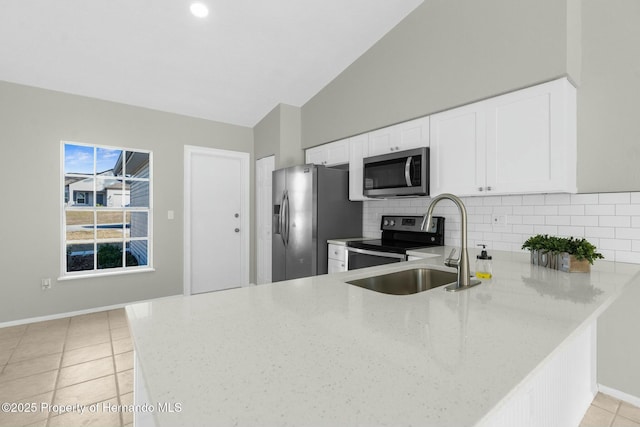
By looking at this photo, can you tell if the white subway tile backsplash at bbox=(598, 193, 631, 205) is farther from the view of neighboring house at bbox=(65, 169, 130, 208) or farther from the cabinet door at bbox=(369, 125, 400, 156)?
the view of neighboring house at bbox=(65, 169, 130, 208)

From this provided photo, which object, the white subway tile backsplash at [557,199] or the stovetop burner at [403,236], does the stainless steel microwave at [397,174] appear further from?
the white subway tile backsplash at [557,199]

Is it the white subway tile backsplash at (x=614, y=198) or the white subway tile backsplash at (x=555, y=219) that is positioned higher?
the white subway tile backsplash at (x=614, y=198)

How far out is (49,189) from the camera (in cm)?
339

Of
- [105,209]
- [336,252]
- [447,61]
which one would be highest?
[447,61]

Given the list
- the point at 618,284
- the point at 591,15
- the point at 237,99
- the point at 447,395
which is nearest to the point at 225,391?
the point at 447,395

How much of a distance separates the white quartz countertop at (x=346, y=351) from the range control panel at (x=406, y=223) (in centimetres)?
170

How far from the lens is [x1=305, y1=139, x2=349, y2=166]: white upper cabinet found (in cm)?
365

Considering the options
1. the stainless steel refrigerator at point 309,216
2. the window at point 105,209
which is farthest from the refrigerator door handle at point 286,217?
the window at point 105,209

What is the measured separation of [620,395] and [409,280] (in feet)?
5.53

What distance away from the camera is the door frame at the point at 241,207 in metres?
4.26

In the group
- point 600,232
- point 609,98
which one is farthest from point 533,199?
point 609,98

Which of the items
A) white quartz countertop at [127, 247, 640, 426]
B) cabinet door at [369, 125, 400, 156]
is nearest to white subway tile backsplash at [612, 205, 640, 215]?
white quartz countertop at [127, 247, 640, 426]

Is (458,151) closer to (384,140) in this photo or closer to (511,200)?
(511,200)

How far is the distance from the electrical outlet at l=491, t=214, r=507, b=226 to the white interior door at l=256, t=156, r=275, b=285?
111 inches
